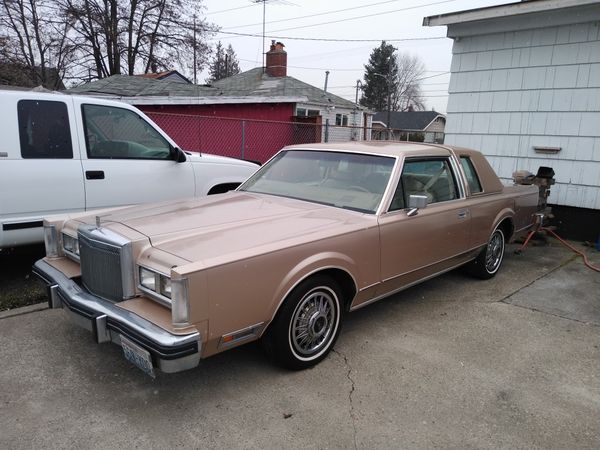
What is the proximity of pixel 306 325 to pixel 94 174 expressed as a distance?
9.82 ft

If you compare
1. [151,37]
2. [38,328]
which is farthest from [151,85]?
[38,328]

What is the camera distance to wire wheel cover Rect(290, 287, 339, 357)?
322 cm

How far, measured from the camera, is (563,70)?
736cm

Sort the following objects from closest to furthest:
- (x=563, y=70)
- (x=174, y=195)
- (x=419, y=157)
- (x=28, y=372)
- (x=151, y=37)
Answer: (x=28, y=372) → (x=419, y=157) → (x=174, y=195) → (x=563, y=70) → (x=151, y=37)

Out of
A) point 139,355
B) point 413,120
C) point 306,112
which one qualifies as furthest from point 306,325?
point 413,120

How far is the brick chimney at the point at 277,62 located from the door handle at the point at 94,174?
1833cm

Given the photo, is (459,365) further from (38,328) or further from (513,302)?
(38,328)

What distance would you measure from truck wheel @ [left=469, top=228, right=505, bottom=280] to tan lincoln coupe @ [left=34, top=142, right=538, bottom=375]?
337mm

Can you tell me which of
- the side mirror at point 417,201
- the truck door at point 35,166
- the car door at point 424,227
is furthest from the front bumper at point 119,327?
the side mirror at point 417,201

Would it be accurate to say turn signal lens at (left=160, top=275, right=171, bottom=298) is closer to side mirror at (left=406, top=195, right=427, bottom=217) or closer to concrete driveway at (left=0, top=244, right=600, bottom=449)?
concrete driveway at (left=0, top=244, right=600, bottom=449)

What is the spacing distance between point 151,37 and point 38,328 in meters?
29.8

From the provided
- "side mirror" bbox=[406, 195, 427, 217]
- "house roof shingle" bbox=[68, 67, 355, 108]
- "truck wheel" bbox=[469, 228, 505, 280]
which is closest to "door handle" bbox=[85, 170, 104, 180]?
"side mirror" bbox=[406, 195, 427, 217]

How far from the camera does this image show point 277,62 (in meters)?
22.0

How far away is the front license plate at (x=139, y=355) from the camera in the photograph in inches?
102
